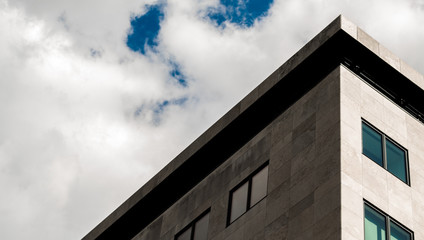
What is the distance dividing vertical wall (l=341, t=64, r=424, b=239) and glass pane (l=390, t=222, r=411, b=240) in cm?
29

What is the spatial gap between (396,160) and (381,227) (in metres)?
4.22

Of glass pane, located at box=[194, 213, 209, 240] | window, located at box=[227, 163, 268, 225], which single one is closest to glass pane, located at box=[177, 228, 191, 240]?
glass pane, located at box=[194, 213, 209, 240]

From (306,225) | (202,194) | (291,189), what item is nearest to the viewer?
(306,225)

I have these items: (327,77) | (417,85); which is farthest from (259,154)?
(417,85)

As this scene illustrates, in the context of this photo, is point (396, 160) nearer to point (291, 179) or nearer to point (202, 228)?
point (291, 179)

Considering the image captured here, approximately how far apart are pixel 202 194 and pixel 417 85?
1061 centimetres

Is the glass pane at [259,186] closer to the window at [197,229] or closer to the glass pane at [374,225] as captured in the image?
the window at [197,229]

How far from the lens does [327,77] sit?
37.4 metres

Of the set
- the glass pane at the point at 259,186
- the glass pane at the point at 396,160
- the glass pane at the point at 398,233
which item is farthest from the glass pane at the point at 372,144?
the glass pane at the point at 259,186

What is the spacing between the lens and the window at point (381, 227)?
107ft

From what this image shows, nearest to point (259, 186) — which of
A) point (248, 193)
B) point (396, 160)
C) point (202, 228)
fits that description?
point (248, 193)

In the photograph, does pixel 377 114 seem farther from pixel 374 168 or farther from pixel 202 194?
pixel 202 194

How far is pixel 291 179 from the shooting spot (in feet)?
116

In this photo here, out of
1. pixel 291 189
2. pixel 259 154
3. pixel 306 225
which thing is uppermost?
pixel 259 154
